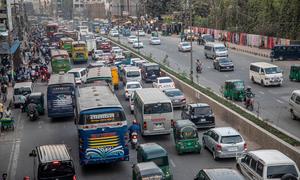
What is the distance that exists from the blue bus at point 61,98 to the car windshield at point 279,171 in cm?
1853

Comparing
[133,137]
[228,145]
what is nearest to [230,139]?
[228,145]

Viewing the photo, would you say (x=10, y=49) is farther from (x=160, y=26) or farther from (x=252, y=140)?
(x=160, y=26)

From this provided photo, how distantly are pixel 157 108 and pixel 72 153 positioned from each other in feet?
15.8

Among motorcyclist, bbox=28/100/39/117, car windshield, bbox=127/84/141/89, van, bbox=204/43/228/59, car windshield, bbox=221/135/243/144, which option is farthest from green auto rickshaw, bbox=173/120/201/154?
van, bbox=204/43/228/59

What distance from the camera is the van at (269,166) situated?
1875 cm

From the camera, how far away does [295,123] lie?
31.5 meters

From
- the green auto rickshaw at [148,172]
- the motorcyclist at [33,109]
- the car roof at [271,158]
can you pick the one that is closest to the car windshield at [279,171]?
the car roof at [271,158]

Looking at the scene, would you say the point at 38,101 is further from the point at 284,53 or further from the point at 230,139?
the point at 284,53

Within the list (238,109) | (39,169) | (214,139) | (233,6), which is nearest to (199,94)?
(238,109)

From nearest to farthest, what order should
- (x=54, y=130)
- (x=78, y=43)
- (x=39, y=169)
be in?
(x=39, y=169)
(x=54, y=130)
(x=78, y=43)

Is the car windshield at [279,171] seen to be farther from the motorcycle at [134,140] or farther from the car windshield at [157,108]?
the car windshield at [157,108]

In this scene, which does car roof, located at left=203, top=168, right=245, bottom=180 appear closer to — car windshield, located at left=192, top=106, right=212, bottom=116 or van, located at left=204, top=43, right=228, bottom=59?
car windshield, located at left=192, top=106, right=212, bottom=116

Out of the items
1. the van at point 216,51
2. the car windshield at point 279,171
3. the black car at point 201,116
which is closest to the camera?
the car windshield at point 279,171

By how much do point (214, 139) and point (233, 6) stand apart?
259 feet
